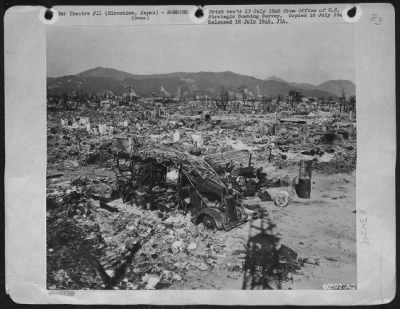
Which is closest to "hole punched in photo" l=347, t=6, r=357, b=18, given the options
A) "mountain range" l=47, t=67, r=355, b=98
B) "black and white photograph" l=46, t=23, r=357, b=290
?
"black and white photograph" l=46, t=23, r=357, b=290

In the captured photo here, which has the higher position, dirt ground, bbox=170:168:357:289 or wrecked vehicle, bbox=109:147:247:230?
wrecked vehicle, bbox=109:147:247:230

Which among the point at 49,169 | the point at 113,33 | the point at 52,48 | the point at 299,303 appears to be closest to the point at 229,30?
the point at 113,33

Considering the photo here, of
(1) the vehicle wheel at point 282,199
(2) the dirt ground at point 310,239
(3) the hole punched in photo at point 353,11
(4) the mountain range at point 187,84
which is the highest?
(3) the hole punched in photo at point 353,11

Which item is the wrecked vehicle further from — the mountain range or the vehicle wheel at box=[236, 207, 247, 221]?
the mountain range

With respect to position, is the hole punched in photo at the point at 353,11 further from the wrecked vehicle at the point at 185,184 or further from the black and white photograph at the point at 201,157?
the wrecked vehicle at the point at 185,184

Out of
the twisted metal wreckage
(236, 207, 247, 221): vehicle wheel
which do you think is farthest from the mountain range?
(236, 207, 247, 221): vehicle wheel

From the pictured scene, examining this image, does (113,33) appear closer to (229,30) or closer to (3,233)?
(229,30)

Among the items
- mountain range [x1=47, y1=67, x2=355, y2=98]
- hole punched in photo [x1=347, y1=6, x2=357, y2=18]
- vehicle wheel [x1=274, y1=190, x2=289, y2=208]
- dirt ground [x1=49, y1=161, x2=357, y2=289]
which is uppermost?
hole punched in photo [x1=347, y1=6, x2=357, y2=18]

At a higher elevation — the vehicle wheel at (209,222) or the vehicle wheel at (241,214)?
the vehicle wheel at (241,214)

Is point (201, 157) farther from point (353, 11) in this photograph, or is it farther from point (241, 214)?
point (353, 11)

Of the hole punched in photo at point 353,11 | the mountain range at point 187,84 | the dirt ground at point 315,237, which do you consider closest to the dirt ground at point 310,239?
the dirt ground at point 315,237
